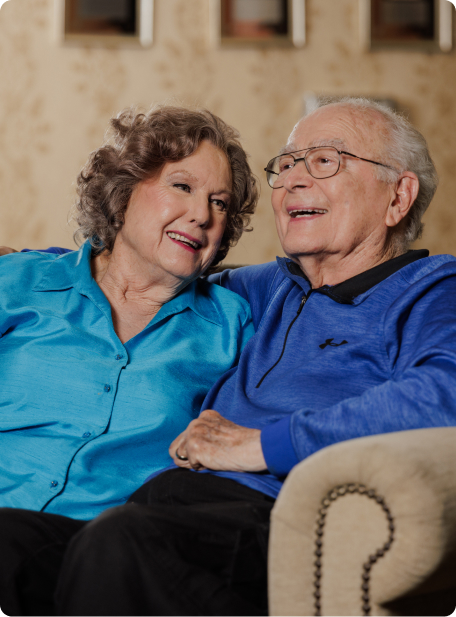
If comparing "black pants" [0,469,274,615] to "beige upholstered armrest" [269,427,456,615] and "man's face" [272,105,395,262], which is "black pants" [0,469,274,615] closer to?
"beige upholstered armrest" [269,427,456,615]

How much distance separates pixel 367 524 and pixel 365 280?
66 cm

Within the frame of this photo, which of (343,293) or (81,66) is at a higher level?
(81,66)

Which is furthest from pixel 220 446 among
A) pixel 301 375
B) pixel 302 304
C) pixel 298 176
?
pixel 298 176

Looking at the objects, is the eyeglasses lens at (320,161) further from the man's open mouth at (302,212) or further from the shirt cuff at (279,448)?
the shirt cuff at (279,448)

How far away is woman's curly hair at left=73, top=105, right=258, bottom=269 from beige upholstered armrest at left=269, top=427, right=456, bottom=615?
40.1 inches

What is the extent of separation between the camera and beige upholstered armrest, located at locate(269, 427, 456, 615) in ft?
3.03

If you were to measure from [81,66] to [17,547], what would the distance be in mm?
3148

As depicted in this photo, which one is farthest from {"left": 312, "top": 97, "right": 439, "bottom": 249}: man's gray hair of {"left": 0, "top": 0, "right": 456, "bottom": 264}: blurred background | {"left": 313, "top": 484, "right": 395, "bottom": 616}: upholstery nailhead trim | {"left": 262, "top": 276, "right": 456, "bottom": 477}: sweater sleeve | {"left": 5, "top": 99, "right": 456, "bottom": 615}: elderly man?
{"left": 0, "top": 0, "right": 456, "bottom": 264}: blurred background

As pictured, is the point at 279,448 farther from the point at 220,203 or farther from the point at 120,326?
the point at 220,203

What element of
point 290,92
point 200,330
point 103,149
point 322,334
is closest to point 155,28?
point 290,92

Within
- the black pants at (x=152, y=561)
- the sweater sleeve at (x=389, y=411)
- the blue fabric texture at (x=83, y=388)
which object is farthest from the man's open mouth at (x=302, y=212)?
the black pants at (x=152, y=561)

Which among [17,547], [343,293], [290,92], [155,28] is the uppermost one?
[155,28]

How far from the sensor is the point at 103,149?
5.91 ft

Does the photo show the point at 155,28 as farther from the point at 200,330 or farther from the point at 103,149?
the point at 200,330
